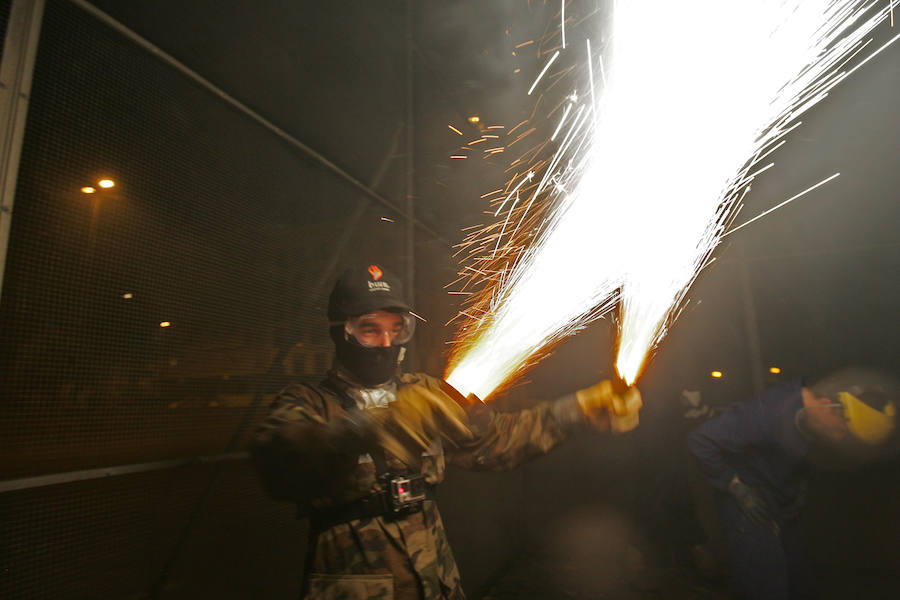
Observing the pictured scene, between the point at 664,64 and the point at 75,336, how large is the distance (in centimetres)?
350

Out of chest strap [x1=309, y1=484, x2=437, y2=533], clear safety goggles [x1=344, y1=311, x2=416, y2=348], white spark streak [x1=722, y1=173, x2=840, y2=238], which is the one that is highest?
white spark streak [x1=722, y1=173, x2=840, y2=238]

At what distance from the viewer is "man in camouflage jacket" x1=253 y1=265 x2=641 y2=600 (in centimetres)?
167

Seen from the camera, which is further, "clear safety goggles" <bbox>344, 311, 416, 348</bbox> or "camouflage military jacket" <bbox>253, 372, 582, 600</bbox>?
"clear safety goggles" <bbox>344, 311, 416, 348</bbox>

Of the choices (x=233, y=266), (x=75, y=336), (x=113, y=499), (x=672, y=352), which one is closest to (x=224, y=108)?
(x=233, y=266)

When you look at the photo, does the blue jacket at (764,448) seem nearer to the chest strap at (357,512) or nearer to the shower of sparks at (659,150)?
the shower of sparks at (659,150)

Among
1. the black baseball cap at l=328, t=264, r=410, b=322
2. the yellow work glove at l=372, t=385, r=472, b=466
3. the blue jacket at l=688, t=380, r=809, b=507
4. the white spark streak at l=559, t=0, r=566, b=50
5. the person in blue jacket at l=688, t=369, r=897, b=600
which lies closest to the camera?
the yellow work glove at l=372, t=385, r=472, b=466

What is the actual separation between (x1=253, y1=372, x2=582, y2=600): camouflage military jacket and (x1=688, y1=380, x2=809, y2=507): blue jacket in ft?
7.19

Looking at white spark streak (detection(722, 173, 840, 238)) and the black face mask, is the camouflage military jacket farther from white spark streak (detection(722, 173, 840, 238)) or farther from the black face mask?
white spark streak (detection(722, 173, 840, 238))

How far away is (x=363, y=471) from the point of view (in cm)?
206

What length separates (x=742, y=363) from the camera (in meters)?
6.26

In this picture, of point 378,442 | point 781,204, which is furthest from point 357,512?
point 781,204

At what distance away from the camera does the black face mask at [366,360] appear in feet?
7.63

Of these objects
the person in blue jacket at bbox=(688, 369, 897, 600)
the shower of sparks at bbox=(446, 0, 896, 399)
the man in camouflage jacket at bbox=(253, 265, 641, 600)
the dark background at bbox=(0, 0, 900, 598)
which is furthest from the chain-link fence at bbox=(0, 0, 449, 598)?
the person in blue jacket at bbox=(688, 369, 897, 600)

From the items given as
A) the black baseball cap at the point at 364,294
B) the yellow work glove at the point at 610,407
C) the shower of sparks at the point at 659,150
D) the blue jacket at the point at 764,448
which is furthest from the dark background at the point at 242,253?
the blue jacket at the point at 764,448
